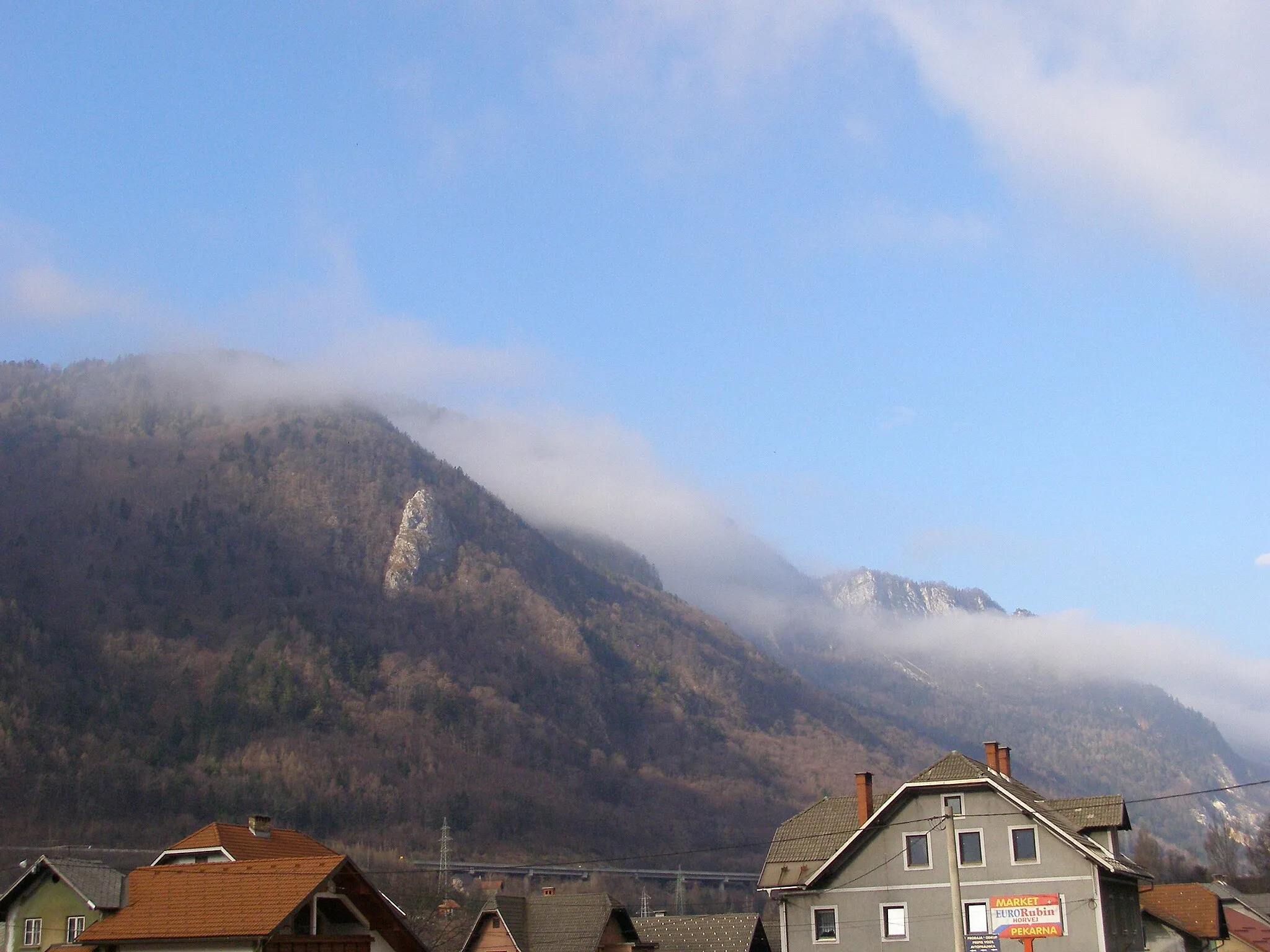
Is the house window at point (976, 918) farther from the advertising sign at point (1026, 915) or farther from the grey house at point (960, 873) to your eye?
the advertising sign at point (1026, 915)

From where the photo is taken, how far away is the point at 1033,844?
7062 centimetres

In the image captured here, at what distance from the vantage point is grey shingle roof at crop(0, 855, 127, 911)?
66562mm

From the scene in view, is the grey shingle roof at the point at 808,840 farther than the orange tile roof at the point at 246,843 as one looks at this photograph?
Yes

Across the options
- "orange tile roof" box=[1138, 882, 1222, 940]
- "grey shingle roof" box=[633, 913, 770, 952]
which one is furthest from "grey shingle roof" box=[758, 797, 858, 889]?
"orange tile roof" box=[1138, 882, 1222, 940]

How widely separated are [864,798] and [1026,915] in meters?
13.7

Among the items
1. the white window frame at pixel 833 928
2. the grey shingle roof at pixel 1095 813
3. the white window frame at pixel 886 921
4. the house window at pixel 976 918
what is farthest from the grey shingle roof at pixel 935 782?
the house window at pixel 976 918

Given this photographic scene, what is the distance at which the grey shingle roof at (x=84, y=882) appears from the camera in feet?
218

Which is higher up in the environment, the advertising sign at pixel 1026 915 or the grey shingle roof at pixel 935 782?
the grey shingle roof at pixel 935 782

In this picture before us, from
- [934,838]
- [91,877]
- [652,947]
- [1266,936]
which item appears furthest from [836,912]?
[1266,936]

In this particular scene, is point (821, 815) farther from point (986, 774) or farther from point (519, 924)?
point (519, 924)

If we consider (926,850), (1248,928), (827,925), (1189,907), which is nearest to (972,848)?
(926,850)

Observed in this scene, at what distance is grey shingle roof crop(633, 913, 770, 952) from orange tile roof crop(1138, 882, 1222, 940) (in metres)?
24.6

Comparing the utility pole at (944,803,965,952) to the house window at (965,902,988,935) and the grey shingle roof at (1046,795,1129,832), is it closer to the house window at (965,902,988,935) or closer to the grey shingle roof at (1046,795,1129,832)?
the house window at (965,902,988,935)

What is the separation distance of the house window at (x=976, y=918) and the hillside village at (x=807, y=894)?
Result: 0.08 meters
